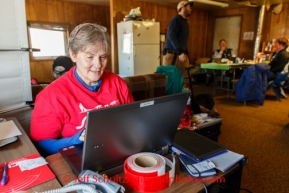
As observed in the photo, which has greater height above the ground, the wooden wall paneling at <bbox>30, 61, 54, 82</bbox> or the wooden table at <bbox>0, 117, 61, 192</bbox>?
the wooden table at <bbox>0, 117, 61, 192</bbox>

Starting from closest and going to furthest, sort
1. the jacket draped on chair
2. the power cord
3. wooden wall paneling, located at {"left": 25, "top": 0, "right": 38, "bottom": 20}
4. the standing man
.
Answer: the power cord
the standing man
the jacket draped on chair
wooden wall paneling, located at {"left": 25, "top": 0, "right": 38, "bottom": 20}

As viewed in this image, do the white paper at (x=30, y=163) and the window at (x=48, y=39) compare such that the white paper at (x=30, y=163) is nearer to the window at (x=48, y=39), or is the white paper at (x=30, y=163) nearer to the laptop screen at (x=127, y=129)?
the laptop screen at (x=127, y=129)

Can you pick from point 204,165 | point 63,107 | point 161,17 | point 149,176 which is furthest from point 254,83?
point 149,176

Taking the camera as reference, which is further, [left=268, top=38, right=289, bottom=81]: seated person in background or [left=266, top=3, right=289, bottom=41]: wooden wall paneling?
[left=266, top=3, right=289, bottom=41]: wooden wall paneling

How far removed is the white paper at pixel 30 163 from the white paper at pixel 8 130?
0.86 feet

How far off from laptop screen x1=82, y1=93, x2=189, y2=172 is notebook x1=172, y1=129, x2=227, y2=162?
0.11 meters

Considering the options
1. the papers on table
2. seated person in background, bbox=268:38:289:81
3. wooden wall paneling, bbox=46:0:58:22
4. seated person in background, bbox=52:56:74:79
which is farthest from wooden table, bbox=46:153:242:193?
wooden wall paneling, bbox=46:0:58:22

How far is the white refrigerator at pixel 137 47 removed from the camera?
484cm

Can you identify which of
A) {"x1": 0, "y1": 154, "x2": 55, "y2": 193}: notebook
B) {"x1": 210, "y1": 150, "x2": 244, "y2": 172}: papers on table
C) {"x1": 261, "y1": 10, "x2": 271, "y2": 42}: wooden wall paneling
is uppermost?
{"x1": 261, "y1": 10, "x2": 271, "y2": 42}: wooden wall paneling

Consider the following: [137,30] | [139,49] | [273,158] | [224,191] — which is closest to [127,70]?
[139,49]

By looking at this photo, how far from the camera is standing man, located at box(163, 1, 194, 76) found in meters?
3.08

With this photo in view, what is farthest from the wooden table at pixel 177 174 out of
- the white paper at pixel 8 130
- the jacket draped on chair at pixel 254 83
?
the jacket draped on chair at pixel 254 83

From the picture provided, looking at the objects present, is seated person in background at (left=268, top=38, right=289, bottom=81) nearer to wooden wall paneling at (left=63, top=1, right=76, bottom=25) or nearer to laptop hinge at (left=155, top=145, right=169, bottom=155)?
laptop hinge at (left=155, top=145, right=169, bottom=155)

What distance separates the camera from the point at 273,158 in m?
2.27
